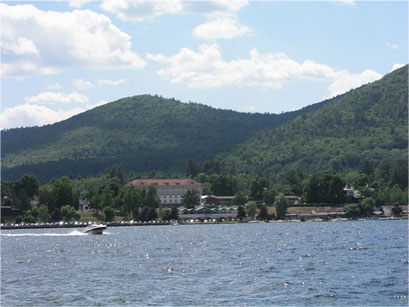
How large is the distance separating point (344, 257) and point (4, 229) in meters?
137

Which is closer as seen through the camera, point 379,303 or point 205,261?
point 379,303

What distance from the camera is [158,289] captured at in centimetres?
5444

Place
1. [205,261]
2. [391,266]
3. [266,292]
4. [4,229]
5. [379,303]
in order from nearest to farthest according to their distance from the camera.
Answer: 1. [379,303]
2. [266,292]
3. [391,266]
4. [205,261]
5. [4,229]

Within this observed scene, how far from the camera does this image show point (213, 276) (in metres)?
61.6

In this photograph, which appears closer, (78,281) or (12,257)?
(78,281)

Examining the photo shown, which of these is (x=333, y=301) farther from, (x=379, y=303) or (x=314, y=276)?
(x=314, y=276)

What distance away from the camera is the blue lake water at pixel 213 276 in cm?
5009

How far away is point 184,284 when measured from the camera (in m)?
56.8

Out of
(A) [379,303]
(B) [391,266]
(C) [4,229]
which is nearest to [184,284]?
(A) [379,303]

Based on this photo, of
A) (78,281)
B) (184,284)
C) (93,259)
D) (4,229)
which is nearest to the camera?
(184,284)

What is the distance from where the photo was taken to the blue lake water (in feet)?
164

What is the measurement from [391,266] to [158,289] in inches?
984

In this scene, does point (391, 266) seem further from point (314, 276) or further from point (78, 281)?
point (78, 281)

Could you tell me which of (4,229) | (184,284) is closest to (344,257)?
(184,284)
